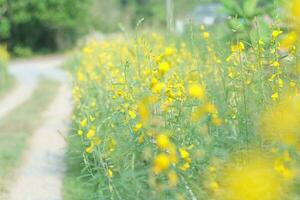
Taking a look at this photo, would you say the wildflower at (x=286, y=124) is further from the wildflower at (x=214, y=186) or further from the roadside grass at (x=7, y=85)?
the roadside grass at (x=7, y=85)

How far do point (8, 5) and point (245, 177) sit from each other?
31116 millimetres

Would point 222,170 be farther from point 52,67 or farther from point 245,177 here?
point 52,67

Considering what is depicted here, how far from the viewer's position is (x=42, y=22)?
34.1 meters

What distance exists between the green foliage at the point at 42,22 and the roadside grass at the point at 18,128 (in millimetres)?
16139

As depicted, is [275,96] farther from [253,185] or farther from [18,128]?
[18,128]

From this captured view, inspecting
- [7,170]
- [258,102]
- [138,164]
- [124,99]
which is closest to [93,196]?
[138,164]

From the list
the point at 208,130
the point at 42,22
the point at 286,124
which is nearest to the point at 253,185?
the point at 286,124

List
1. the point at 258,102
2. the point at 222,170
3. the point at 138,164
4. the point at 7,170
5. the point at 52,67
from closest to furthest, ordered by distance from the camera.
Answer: the point at 222,170 → the point at 258,102 → the point at 138,164 → the point at 7,170 → the point at 52,67

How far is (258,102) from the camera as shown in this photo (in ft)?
16.1

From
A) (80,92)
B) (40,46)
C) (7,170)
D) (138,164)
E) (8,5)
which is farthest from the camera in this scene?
(40,46)

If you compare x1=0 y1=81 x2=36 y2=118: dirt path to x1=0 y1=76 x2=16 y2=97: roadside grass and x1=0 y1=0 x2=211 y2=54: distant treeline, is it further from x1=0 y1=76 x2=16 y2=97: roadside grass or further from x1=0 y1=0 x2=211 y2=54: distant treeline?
x1=0 y1=0 x2=211 y2=54: distant treeline

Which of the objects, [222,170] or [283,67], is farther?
[283,67]

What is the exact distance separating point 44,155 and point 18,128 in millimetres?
2363

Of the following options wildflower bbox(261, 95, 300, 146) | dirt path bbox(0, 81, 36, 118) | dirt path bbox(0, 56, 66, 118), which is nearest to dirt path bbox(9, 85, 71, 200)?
wildflower bbox(261, 95, 300, 146)
